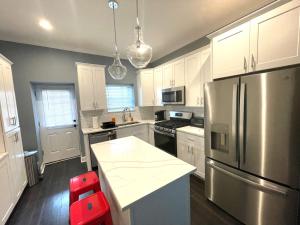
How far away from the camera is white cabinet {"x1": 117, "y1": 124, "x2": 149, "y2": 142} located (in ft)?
11.9

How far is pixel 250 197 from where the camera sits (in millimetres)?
1570

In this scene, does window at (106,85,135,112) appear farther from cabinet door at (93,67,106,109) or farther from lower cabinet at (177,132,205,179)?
lower cabinet at (177,132,205,179)

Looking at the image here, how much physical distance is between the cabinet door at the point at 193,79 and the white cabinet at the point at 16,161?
3177 millimetres

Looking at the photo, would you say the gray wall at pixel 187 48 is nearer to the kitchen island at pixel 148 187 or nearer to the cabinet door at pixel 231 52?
the cabinet door at pixel 231 52

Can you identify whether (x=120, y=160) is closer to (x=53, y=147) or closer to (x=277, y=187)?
(x=277, y=187)

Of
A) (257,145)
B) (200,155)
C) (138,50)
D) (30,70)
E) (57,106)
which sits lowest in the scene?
(200,155)

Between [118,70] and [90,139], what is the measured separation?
6.18 ft

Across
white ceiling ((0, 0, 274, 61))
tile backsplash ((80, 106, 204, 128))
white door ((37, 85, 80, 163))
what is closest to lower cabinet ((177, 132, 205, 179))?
tile backsplash ((80, 106, 204, 128))

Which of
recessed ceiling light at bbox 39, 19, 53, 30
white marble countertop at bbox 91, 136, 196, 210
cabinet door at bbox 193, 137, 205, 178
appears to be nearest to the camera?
white marble countertop at bbox 91, 136, 196, 210

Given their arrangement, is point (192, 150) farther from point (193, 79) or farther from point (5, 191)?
point (5, 191)

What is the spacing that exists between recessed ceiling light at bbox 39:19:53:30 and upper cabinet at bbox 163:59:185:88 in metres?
2.46

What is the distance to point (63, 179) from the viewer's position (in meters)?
2.89

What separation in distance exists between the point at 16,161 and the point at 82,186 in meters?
1.59

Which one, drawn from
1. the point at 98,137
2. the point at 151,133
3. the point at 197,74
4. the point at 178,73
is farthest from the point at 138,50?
the point at 151,133
